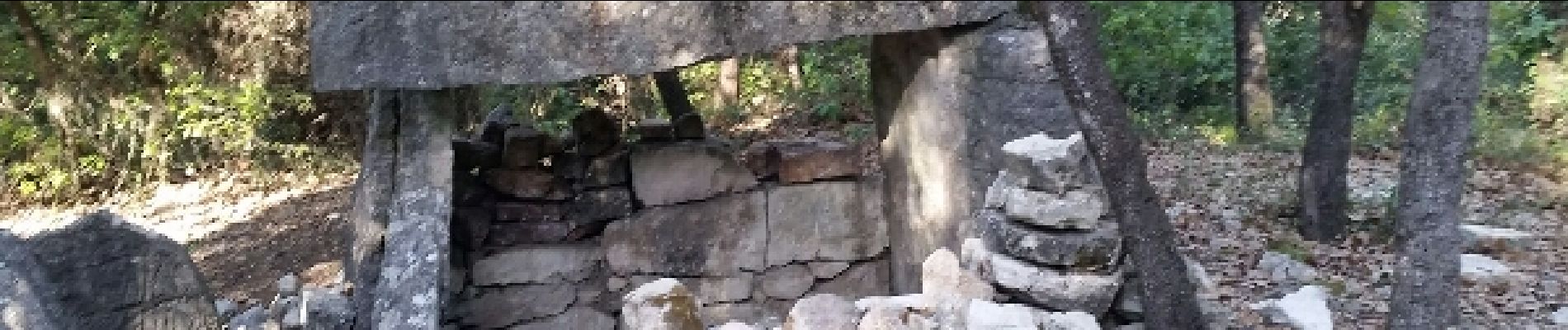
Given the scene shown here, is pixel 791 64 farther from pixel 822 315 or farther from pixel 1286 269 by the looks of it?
pixel 822 315

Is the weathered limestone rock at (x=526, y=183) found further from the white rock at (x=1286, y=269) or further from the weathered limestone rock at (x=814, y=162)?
the white rock at (x=1286, y=269)

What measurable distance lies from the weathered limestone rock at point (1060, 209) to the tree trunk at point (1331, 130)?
8.50 ft

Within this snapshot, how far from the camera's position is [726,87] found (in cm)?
1084

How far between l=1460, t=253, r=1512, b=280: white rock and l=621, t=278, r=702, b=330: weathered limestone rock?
332 centimetres

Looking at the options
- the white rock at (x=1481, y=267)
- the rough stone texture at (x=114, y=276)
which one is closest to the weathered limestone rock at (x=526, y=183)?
the rough stone texture at (x=114, y=276)

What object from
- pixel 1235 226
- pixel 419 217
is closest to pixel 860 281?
pixel 1235 226

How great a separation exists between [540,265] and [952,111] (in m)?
2.49

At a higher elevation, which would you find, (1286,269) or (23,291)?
(23,291)

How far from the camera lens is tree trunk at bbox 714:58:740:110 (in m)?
10.8

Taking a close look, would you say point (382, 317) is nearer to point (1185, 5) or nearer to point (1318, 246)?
point (1318, 246)

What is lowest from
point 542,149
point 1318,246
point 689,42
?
point 1318,246

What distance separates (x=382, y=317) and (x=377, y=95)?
0.94 meters

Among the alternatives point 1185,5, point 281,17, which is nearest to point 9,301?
point 281,17

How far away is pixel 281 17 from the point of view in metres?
9.82
